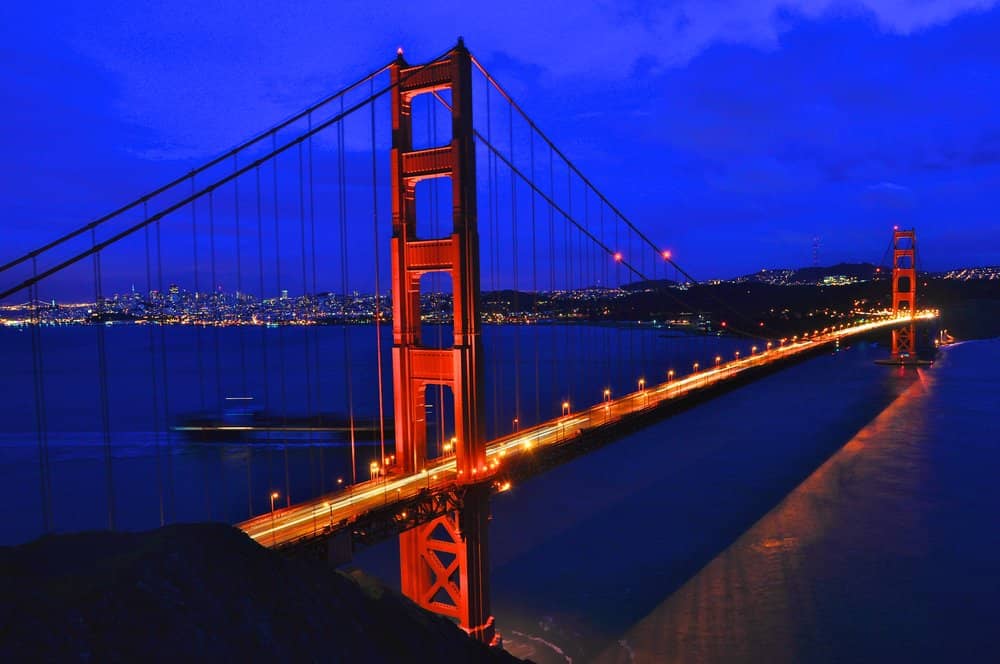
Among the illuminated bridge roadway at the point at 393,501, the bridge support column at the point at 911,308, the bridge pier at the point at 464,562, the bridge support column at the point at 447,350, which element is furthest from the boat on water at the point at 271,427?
the bridge support column at the point at 911,308

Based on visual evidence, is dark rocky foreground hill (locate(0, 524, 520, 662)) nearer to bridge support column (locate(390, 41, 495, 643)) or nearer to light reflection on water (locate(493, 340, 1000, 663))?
bridge support column (locate(390, 41, 495, 643))

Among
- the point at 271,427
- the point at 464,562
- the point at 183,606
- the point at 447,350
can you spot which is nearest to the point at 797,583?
the point at 464,562

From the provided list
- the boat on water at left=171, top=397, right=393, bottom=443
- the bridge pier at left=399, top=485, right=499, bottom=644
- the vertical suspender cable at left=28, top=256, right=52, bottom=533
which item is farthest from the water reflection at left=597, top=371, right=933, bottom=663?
the boat on water at left=171, top=397, right=393, bottom=443

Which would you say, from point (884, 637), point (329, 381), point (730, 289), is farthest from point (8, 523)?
point (730, 289)

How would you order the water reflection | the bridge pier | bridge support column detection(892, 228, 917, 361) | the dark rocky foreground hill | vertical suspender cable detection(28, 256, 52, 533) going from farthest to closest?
bridge support column detection(892, 228, 917, 361)
the water reflection
the bridge pier
vertical suspender cable detection(28, 256, 52, 533)
the dark rocky foreground hill

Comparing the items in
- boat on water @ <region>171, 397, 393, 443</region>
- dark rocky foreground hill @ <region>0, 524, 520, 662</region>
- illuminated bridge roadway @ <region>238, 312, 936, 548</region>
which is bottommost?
boat on water @ <region>171, 397, 393, 443</region>

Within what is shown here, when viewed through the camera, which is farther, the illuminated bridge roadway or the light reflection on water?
the light reflection on water
